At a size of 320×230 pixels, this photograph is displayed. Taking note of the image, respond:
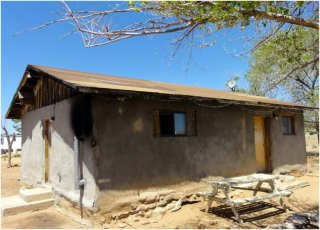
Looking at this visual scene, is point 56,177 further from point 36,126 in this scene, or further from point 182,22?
point 182,22

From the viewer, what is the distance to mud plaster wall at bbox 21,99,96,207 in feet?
24.4

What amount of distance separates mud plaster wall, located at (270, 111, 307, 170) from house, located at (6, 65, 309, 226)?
0.08m

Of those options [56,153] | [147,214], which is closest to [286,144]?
[147,214]

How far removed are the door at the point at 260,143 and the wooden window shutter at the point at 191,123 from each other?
3.74 m

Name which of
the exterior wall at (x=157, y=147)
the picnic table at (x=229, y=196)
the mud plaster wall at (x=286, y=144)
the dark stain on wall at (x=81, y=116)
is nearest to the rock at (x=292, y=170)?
the mud plaster wall at (x=286, y=144)

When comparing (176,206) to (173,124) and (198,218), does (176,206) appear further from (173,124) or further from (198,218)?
(173,124)

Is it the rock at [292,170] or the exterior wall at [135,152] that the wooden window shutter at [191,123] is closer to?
the exterior wall at [135,152]

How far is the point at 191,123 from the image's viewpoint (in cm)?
941

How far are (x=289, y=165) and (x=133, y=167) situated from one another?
Result: 8.04 metres

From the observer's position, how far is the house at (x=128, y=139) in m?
7.32

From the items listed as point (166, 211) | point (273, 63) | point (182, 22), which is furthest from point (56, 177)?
point (273, 63)

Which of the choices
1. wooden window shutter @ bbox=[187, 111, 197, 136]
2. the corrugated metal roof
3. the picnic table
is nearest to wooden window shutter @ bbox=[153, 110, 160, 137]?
the corrugated metal roof

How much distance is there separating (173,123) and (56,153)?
3584mm

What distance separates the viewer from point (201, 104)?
9609 mm
